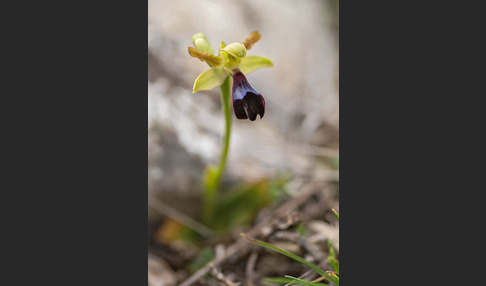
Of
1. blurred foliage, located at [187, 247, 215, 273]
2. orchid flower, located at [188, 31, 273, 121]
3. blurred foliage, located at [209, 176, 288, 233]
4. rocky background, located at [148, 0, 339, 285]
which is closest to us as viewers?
orchid flower, located at [188, 31, 273, 121]

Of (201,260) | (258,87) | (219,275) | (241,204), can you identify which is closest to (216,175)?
(241,204)

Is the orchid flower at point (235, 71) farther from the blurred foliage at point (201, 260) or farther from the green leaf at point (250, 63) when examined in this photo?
the blurred foliage at point (201, 260)

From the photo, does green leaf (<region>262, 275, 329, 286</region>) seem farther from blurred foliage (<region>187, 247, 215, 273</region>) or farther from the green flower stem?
the green flower stem

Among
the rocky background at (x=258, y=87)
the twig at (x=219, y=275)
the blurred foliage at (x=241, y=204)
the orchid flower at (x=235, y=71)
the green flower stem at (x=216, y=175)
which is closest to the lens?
the orchid flower at (x=235, y=71)

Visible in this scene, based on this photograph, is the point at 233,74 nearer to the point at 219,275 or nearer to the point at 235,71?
the point at 235,71

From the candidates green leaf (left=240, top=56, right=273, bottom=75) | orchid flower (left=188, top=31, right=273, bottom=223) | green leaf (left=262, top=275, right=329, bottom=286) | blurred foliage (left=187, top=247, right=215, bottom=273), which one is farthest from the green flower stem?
green leaf (left=262, top=275, right=329, bottom=286)

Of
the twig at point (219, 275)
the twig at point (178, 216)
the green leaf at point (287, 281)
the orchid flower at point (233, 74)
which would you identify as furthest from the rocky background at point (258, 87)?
the green leaf at point (287, 281)

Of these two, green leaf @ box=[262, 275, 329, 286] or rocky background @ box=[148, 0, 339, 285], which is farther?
rocky background @ box=[148, 0, 339, 285]
